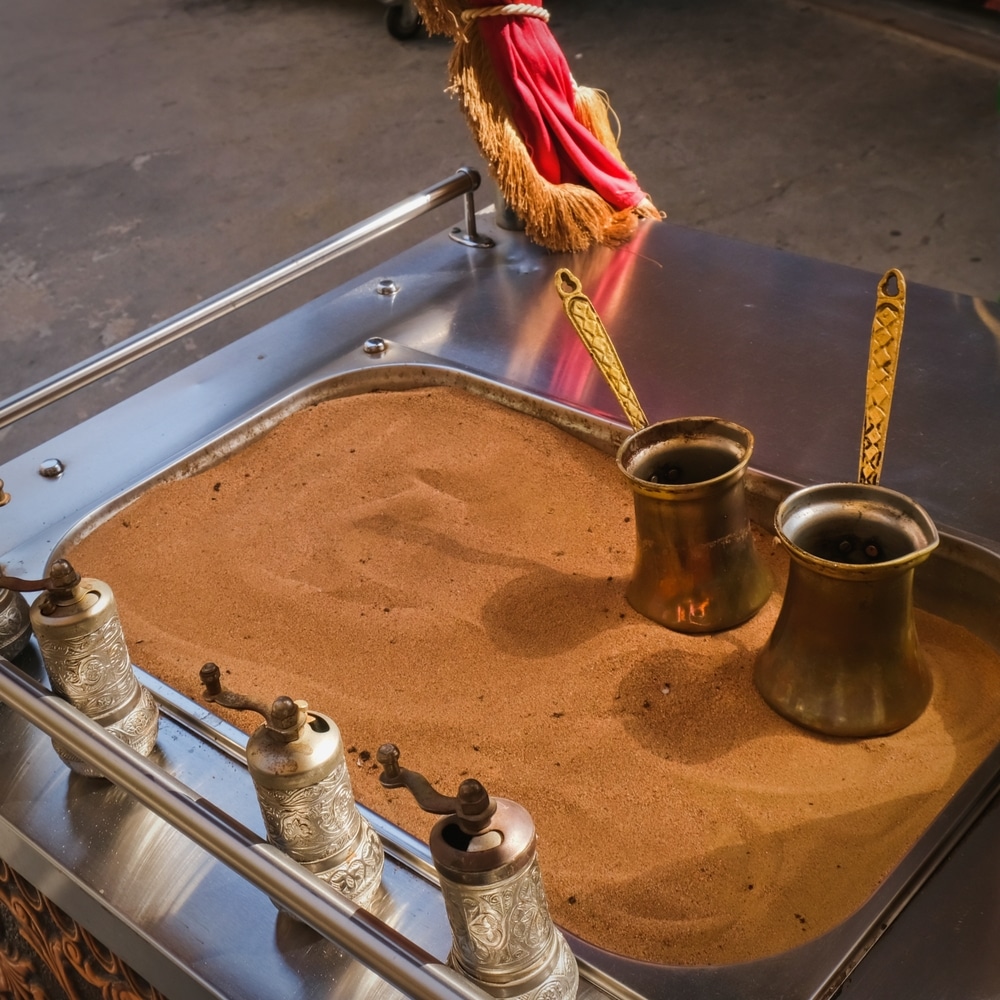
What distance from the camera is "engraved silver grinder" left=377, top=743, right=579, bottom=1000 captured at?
54 centimetres

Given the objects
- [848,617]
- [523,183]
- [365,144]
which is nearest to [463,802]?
[848,617]

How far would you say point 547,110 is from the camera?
4.38ft

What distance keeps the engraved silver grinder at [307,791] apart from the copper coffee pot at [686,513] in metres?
0.31

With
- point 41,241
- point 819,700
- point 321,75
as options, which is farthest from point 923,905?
point 321,75

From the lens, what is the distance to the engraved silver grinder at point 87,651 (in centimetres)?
73

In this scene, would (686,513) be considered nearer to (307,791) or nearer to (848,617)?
(848,617)

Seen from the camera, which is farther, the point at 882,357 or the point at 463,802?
the point at 882,357

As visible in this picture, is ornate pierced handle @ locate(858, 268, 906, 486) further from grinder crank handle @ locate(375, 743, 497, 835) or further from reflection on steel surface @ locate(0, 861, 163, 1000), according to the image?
reflection on steel surface @ locate(0, 861, 163, 1000)

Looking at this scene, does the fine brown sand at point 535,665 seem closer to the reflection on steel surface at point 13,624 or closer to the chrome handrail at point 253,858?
the reflection on steel surface at point 13,624

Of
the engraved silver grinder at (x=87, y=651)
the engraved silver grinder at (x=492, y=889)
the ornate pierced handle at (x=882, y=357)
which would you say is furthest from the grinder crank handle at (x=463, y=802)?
the ornate pierced handle at (x=882, y=357)

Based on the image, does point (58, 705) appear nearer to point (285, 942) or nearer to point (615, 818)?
point (285, 942)

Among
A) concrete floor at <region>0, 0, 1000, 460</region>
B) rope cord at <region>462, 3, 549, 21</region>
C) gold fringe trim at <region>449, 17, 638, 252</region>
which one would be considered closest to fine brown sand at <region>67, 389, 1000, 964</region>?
gold fringe trim at <region>449, 17, 638, 252</region>

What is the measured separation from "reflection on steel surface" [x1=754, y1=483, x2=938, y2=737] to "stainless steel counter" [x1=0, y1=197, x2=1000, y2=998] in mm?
86

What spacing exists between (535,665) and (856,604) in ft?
0.86
